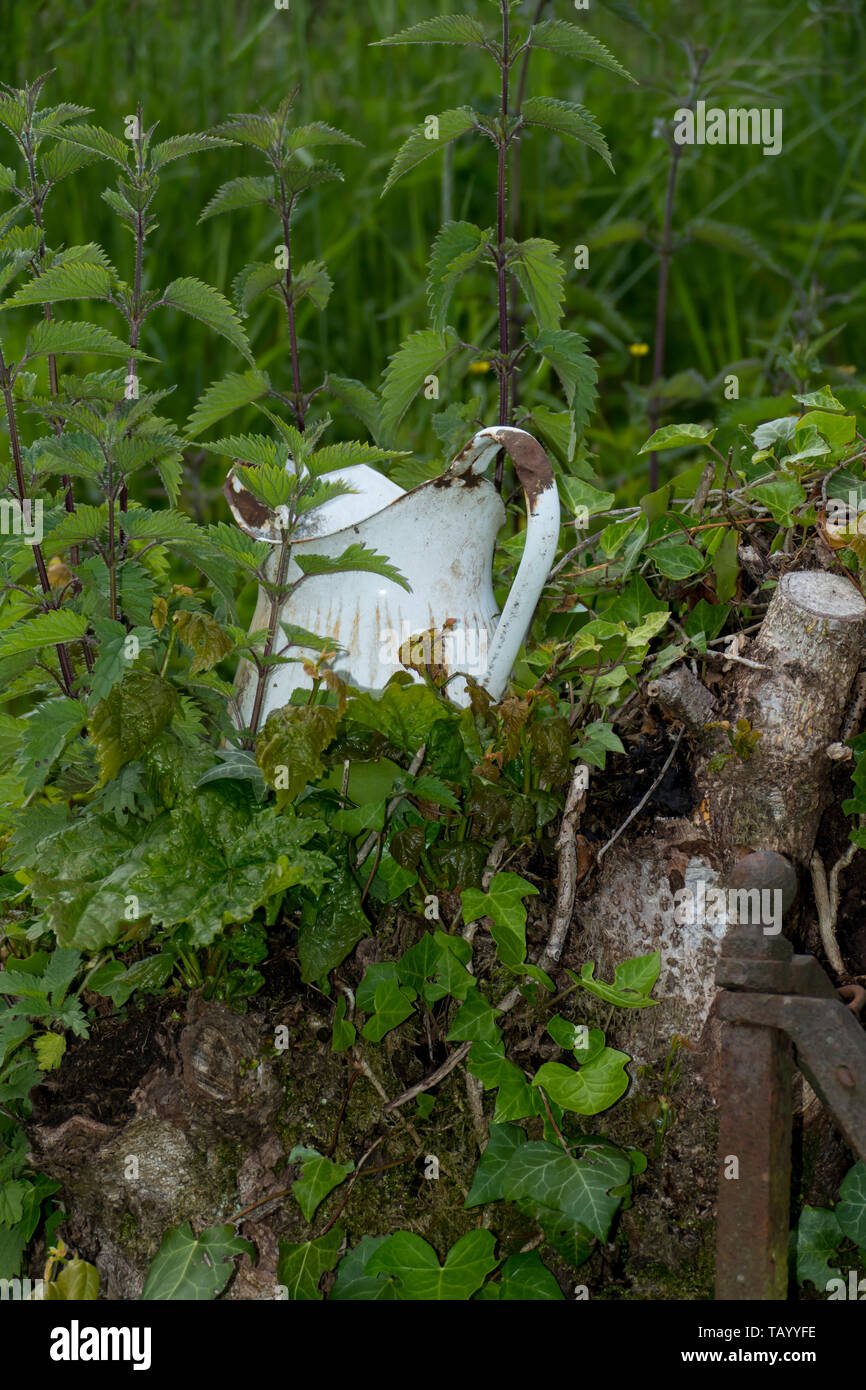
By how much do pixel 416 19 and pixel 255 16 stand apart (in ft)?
1.76

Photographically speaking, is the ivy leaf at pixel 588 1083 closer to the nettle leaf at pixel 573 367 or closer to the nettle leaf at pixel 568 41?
the nettle leaf at pixel 573 367

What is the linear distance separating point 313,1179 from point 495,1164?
0.63 ft

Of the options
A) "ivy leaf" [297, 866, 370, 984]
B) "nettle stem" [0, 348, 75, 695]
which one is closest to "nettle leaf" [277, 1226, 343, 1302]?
"ivy leaf" [297, 866, 370, 984]

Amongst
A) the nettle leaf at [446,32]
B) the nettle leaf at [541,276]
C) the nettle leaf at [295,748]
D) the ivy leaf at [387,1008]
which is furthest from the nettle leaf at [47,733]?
the nettle leaf at [446,32]

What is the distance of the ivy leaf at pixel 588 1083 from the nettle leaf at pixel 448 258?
0.90 m

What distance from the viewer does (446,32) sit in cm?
151

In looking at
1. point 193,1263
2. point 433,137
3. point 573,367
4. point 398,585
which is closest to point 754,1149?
point 193,1263

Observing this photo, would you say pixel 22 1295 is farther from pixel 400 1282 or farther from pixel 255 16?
pixel 255 16

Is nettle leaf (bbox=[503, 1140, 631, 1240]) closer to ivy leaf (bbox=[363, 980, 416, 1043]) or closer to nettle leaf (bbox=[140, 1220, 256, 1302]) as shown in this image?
ivy leaf (bbox=[363, 980, 416, 1043])

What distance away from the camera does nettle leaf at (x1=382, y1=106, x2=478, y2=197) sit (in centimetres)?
150

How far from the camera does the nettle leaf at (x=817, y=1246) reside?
1.28m

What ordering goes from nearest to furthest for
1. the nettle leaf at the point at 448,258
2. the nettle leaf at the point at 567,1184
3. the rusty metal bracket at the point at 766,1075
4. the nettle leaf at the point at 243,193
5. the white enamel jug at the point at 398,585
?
the rusty metal bracket at the point at 766,1075 < the nettle leaf at the point at 567,1184 < the white enamel jug at the point at 398,585 < the nettle leaf at the point at 448,258 < the nettle leaf at the point at 243,193

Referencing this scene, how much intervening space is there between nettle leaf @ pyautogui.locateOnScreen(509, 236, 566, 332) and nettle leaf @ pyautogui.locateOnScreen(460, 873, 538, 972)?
28.3 inches

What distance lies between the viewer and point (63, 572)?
1.38 meters
